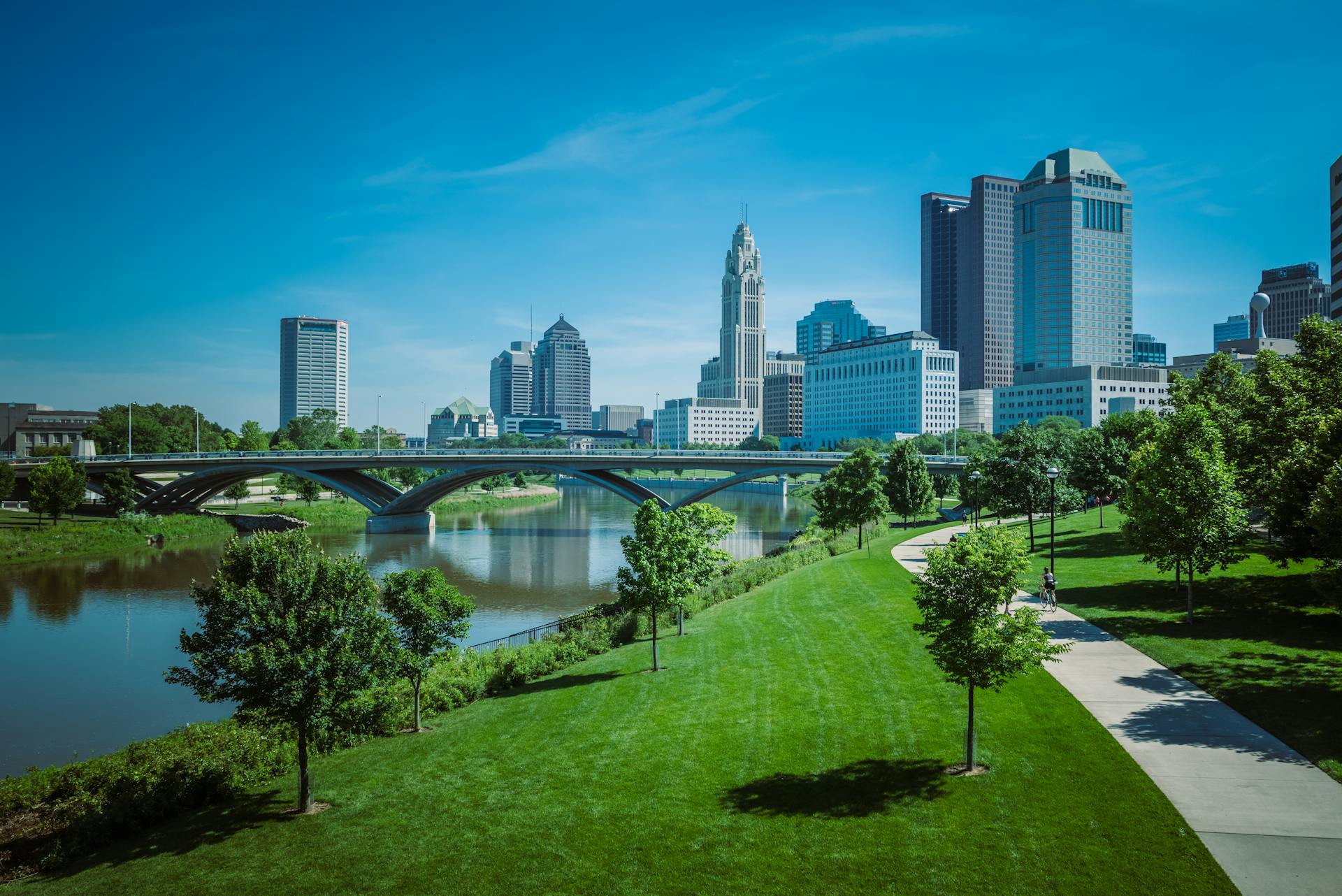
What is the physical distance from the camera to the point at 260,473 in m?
82.4

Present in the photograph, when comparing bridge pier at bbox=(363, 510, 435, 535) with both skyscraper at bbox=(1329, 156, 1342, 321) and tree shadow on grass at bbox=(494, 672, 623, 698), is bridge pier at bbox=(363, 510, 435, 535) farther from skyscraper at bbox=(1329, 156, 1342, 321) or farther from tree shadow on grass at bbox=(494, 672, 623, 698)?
skyscraper at bbox=(1329, 156, 1342, 321)

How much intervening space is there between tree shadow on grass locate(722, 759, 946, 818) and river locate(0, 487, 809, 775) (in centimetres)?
1053

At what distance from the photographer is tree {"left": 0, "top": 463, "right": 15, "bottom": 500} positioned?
7031 centimetres

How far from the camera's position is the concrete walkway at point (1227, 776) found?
1037 cm

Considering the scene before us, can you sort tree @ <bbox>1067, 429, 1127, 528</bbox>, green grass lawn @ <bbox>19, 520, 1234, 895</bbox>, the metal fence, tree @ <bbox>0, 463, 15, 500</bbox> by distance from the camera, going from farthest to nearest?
tree @ <bbox>0, 463, 15, 500</bbox>
tree @ <bbox>1067, 429, 1127, 528</bbox>
the metal fence
green grass lawn @ <bbox>19, 520, 1234, 895</bbox>

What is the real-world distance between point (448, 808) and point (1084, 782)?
1042 cm

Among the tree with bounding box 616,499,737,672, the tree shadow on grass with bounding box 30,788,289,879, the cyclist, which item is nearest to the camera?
the tree shadow on grass with bounding box 30,788,289,879

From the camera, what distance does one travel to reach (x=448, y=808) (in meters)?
14.4

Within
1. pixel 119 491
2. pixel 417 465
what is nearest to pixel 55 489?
pixel 119 491

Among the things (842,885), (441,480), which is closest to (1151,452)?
(842,885)

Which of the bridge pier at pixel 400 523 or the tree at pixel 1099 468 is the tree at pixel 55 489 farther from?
the tree at pixel 1099 468

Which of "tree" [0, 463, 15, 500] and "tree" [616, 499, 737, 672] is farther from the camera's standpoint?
"tree" [0, 463, 15, 500]

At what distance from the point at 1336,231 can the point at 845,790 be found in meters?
94.0

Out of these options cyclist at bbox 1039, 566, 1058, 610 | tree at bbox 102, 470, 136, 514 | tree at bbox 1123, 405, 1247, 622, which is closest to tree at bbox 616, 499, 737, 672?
cyclist at bbox 1039, 566, 1058, 610
